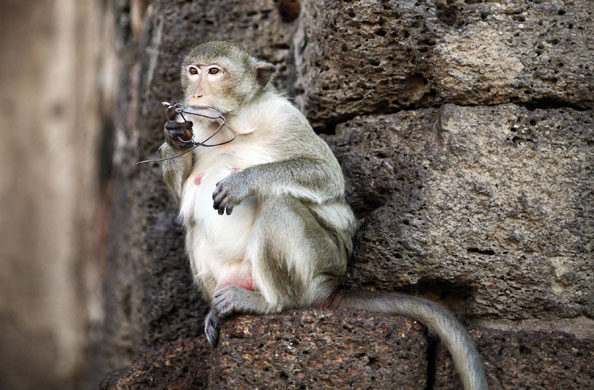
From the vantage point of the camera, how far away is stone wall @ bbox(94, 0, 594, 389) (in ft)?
12.2

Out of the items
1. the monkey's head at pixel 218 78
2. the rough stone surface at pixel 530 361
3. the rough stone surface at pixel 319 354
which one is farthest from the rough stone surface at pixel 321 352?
the monkey's head at pixel 218 78

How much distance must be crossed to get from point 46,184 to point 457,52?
8.38 m

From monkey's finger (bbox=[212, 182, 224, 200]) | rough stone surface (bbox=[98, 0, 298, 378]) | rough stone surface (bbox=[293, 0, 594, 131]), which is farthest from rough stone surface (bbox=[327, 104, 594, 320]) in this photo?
rough stone surface (bbox=[98, 0, 298, 378])

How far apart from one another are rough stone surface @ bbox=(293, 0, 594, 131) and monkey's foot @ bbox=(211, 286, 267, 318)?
1.40 m

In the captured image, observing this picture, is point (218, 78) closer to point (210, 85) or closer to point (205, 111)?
point (210, 85)

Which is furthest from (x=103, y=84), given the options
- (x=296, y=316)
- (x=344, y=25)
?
(x=296, y=316)

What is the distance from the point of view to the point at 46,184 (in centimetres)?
1106

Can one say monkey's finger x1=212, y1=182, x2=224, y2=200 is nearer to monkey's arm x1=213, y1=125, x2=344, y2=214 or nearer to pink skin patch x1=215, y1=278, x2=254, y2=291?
monkey's arm x1=213, y1=125, x2=344, y2=214

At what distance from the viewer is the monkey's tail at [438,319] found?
361 cm

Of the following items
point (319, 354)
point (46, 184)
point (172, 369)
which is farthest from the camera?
point (46, 184)

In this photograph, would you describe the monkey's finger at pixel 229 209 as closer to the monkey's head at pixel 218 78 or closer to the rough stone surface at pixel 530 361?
the monkey's head at pixel 218 78

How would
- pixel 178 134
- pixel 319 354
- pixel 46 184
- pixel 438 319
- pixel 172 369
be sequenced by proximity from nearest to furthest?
pixel 319 354, pixel 438 319, pixel 178 134, pixel 172 369, pixel 46 184

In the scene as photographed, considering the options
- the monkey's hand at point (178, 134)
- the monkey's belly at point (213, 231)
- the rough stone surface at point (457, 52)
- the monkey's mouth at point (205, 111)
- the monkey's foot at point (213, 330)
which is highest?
the rough stone surface at point (457, 52)

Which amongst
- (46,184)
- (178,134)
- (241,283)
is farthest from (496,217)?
(46,184)
